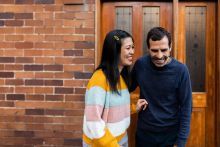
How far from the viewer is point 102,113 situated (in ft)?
9.14

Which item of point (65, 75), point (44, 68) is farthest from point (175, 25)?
point (44, 68)

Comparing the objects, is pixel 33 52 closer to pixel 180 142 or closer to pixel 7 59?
pixel 7 59

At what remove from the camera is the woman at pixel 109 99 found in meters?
2.73

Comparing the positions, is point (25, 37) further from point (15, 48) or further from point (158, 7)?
point (158, 7)

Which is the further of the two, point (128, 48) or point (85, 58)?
point (85, 58)

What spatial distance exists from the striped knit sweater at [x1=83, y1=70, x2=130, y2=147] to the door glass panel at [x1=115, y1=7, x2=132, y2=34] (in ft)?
5.83

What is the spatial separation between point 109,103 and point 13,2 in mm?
2317

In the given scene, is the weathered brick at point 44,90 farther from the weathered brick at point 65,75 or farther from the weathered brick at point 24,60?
the weathered brick at point 24,60

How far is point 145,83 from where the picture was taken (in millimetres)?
3123

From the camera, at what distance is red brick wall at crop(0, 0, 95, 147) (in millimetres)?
4387

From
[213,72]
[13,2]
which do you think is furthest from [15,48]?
[213,72]

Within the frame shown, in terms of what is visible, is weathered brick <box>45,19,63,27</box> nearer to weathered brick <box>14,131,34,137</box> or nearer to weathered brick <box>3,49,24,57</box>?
weathered brick <box>3,49,24,57</box>

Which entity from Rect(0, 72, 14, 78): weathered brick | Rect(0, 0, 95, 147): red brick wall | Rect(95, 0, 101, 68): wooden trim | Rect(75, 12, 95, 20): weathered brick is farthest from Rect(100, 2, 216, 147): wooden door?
Rect(0, 72, 14, 78): weathered brick

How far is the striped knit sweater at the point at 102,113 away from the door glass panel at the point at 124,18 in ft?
5.83
